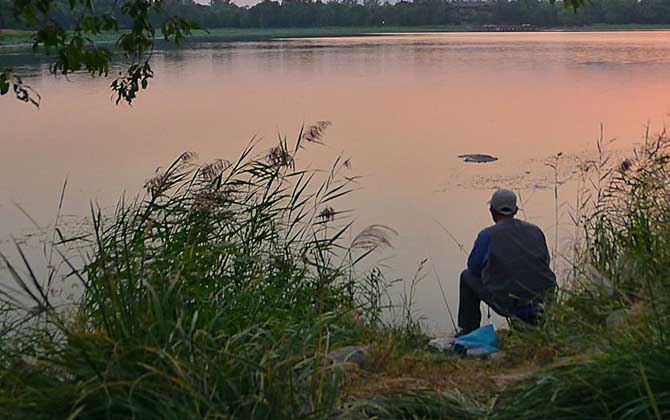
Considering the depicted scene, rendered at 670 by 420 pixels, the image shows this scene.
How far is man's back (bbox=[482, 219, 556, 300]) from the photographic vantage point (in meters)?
4.30

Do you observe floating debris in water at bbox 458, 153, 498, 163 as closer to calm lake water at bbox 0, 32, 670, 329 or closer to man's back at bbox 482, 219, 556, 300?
calm lake water at bbox 0, 32, 670, 329

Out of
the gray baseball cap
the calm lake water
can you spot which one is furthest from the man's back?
the calm lake water

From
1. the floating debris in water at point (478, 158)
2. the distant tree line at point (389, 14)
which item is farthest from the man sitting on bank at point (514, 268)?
the distant tree line at point (389, 14)

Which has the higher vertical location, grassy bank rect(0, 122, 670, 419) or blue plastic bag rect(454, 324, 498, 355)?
grassy bank rect(0, 122, 670, 419)

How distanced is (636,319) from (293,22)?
56302mm

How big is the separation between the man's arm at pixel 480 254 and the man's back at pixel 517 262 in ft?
0.15

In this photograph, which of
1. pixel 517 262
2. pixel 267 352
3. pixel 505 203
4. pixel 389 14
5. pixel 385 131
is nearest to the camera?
pixel 267 352

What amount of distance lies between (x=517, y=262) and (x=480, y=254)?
25 cm

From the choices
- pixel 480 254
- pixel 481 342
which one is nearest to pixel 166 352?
pixel 481 342

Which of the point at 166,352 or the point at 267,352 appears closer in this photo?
the point at 166,352

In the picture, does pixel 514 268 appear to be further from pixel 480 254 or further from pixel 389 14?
pixel 389 14

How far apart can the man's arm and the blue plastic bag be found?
502mm

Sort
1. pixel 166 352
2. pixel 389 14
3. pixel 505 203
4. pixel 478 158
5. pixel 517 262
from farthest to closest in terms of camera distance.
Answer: pixel 389 14 < pixel 478 158 < pixel 505 203 < pixel 517 262 < pixel 166 352

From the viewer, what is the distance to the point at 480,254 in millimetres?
4516
